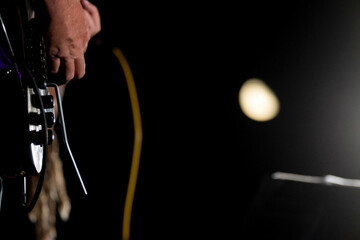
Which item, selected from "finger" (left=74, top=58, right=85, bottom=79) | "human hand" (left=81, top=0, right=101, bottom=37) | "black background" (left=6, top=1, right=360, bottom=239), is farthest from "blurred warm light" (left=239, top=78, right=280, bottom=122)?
"finger" (left=74, top=58, right=85, bottom=79)

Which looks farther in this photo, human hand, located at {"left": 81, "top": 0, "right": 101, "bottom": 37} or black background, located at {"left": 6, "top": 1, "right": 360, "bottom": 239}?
black background, located at {"left": 6, "top": 1, "right": 360, "bottom": 239}

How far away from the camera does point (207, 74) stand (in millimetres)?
3703

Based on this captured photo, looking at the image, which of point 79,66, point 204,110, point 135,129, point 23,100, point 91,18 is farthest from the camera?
point 204,110

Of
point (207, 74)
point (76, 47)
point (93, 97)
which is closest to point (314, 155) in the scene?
point (207, 74)

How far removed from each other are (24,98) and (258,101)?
3.04 meters

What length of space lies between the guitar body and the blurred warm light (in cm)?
284

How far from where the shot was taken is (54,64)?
1032mm

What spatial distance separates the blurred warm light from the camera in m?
3.77

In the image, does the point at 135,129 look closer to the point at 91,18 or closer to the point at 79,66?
the point at 91,18

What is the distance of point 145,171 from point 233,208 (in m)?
0.75

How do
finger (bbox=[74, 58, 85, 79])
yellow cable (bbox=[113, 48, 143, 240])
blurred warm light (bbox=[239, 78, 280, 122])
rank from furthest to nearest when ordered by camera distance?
blurred warm light (bbox=[239, 78, 280, 122])
yellow cable (bbox=[113, 48, 143, 240])
finger (bbox=[74, 58, 85, 79])

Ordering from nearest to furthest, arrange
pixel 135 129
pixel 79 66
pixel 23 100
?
1. pixel 23 100
2. pixel 79 66
3. pixel 135 129

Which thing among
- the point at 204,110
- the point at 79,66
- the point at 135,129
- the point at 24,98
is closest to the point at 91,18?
the point at 79,66

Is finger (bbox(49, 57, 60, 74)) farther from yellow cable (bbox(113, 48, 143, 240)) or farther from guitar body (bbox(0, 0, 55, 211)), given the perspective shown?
yellow cable (bbox(113, 48, 143, 240))
